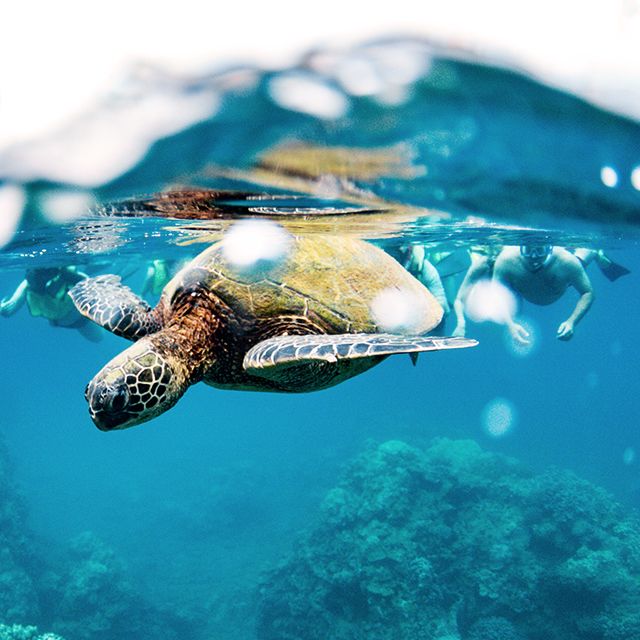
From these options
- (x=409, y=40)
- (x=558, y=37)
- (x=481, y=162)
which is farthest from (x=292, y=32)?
(x=481, y=162)

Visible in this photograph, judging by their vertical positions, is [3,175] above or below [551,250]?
below

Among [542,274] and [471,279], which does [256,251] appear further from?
[542,274]

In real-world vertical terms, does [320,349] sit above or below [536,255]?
below

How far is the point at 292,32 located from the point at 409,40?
2.35 ft

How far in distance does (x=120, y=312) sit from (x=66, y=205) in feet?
9.57

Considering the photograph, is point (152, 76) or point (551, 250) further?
point (551, 250)

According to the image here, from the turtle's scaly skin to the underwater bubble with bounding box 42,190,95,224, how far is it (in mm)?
2269

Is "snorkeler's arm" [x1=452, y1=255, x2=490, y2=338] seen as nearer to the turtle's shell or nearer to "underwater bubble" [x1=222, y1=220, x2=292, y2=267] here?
the turtle's shell

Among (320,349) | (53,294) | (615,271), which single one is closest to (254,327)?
(320,349)

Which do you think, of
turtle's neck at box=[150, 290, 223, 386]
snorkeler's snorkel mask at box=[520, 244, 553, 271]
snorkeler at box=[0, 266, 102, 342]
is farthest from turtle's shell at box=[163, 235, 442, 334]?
snorkeler at box=[0, 266, 102, 342]

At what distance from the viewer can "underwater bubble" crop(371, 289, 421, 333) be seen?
15.5ft

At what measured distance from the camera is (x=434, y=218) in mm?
8875

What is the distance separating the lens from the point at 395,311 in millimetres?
4973

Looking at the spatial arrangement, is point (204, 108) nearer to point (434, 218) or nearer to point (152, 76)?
point (152, 76)
